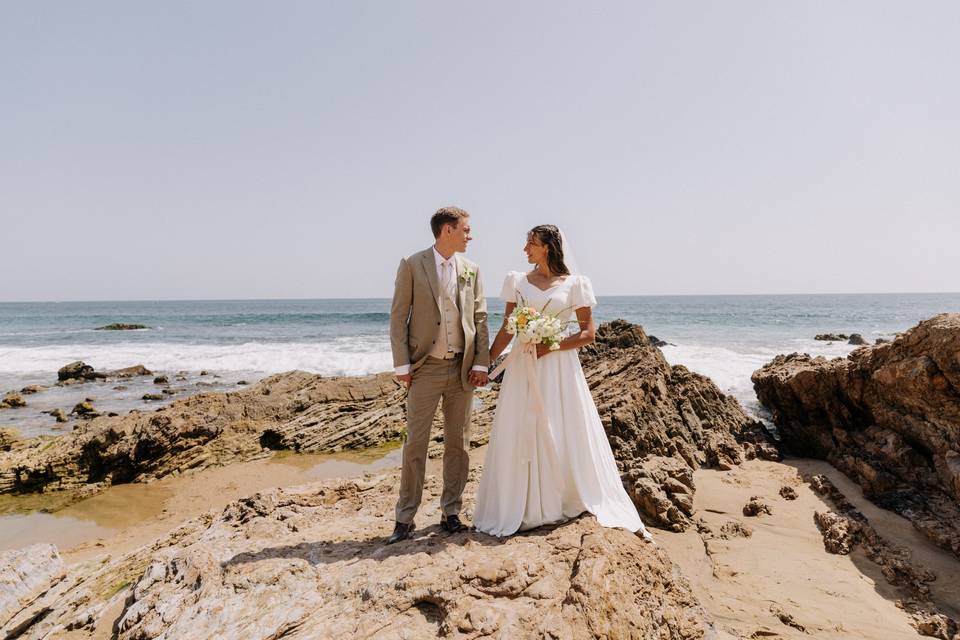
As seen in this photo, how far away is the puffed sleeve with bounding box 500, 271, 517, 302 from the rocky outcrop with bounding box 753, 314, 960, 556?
17.5ft

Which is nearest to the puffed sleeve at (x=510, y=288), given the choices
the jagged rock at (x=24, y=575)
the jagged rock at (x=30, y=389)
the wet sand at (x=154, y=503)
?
the jagged rock at (x=24, y=575)

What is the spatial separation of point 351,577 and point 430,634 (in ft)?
2.59

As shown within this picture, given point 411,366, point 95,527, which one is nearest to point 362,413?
point 95,527

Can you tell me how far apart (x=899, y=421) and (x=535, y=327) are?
20.6ft

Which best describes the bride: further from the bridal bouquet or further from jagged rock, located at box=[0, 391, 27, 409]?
jagged rock, located at box=[0, 391, 27, 409]

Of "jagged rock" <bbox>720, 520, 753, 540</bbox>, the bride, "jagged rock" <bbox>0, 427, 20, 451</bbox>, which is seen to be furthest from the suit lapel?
"jagged rock" <bbox>0, 427, 20, 451</bbox>

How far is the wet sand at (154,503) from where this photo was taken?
6660 millimetres

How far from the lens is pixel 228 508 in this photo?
5.04 metres

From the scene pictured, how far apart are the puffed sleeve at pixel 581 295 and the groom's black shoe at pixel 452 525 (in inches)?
79.4

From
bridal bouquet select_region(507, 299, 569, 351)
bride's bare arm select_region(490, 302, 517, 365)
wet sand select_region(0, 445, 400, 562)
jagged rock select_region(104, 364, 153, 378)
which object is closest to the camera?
bridal bouquet select_region(507, 299, 569, 351)

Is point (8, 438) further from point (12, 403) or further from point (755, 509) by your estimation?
point (755, 509)

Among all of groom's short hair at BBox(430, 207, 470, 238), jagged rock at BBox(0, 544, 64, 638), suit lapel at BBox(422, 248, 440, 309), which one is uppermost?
groom's short hair at BBox(430, 207, 470, 238)

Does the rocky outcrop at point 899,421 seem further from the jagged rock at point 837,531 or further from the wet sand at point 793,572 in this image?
the jagged rock at point 837,531

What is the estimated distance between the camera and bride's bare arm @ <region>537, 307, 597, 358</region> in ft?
13.5
